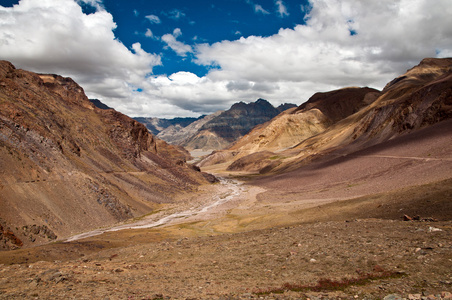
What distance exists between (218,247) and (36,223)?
22.6 m

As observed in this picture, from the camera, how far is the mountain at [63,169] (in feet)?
103

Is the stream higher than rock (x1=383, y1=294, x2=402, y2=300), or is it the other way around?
rock (x1=383, y1=294, x2=402, y2=300)

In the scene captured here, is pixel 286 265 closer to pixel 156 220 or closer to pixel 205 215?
pixel 205 215

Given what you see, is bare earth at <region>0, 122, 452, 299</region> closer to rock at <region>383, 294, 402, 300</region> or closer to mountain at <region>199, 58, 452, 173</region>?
rock at <region>383, 294, 402, 300</region>

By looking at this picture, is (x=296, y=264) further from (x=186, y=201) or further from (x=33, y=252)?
(x=186, y=201)

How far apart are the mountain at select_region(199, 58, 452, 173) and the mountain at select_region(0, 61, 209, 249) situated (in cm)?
4582

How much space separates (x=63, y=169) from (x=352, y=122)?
99.0 m

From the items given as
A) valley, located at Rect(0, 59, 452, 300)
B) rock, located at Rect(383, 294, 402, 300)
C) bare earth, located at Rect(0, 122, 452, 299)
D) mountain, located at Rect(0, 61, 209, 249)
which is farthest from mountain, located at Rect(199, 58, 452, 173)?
rock, located at Rect(383, 294, 402, 300)

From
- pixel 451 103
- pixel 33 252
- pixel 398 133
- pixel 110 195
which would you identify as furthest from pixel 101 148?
pixel 451 103

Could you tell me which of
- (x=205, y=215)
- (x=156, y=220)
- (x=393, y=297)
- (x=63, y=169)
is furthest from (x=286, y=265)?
(x=63, y=169)

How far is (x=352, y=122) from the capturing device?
11044 cm

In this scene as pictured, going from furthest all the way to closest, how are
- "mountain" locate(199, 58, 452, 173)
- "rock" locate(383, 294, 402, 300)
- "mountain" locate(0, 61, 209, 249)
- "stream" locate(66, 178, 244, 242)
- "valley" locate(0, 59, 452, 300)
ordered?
1. "mountain" locate(199, 58, 452, 173)
2. "stream" locate(66, 178, 244, 242)
3. "mountain" locate(0, 61, 209, 249)
4. "valley" locate(0, 59, 452, 300)
5. "rock" locate(383, 294, 402, 300)

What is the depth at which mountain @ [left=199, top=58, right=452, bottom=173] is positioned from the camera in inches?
2474

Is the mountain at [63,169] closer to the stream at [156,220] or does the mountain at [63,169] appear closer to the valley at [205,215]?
the valley at [205,215]
